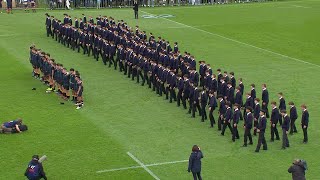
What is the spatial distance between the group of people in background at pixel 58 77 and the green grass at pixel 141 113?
0.63 meters

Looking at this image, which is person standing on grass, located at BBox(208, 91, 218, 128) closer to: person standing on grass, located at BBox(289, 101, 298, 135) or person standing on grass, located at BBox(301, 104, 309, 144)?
person standing on grass, located at BBox(289, 101, 298, 135)

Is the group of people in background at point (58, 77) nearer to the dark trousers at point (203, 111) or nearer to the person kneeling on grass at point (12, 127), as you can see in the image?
the person kneeling on grass at point (12, 127)

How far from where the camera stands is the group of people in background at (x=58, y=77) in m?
29.6

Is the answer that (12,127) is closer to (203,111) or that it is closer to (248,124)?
(203,111)

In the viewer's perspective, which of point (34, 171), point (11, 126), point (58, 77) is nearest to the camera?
point (34, 171)

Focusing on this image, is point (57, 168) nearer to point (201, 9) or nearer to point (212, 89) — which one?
point (212, 89)

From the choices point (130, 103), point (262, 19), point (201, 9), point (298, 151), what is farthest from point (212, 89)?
point (201, 9)

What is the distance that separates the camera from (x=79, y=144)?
2453 centimetres

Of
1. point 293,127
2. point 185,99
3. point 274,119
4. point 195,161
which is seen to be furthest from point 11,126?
point 293,127

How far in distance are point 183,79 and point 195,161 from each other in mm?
9523

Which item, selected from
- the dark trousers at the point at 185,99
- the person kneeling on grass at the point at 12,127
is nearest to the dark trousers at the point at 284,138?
the dark trousers at the point at 185,99

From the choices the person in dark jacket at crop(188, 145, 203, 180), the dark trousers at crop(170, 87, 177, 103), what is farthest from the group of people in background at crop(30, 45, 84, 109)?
the person in dark jacket at crop(188, 145, 203, 180)

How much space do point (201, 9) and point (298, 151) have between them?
131 ft

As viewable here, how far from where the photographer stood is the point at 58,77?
30.9m
